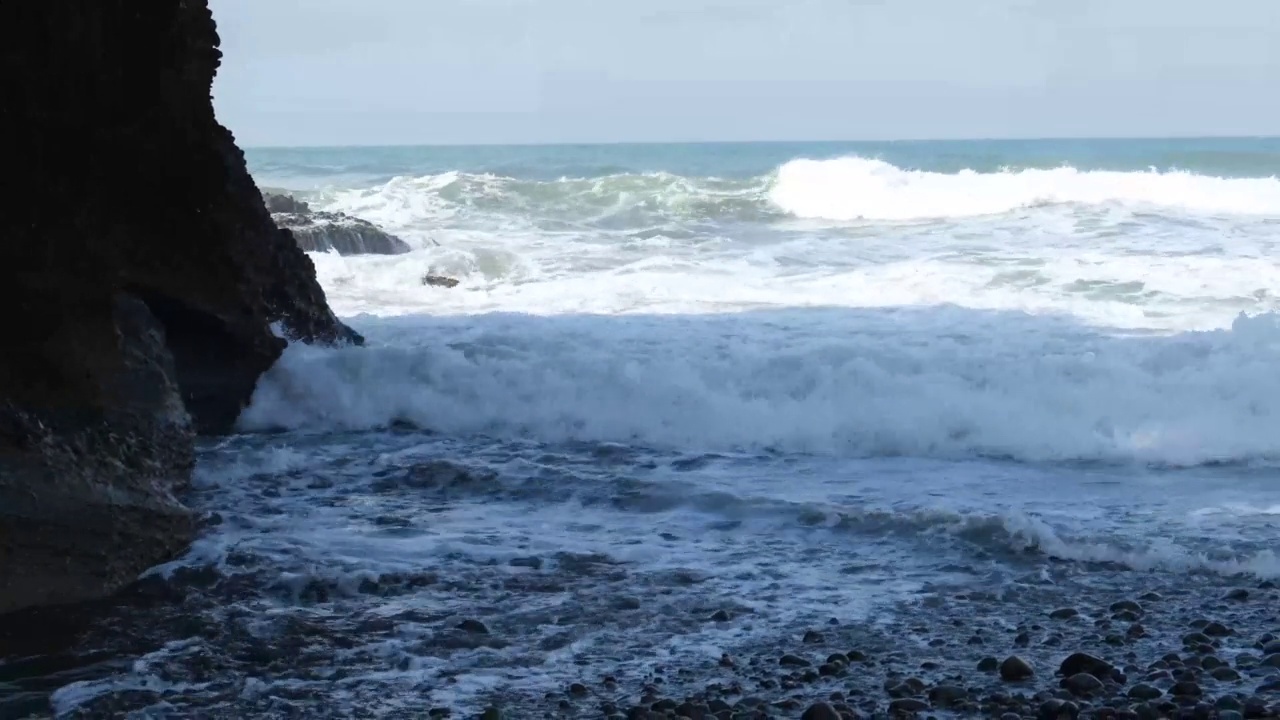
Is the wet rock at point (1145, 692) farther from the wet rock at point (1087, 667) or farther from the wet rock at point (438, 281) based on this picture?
the wet rock at point (438, 281)

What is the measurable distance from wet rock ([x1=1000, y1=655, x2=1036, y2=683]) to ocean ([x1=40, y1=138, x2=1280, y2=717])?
0.30 m

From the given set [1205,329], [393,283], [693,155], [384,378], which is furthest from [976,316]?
[693,155]

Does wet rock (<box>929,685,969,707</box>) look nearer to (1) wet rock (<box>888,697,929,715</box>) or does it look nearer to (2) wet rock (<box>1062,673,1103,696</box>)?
(1) wet rock (<box>888,697,929,715</box>)

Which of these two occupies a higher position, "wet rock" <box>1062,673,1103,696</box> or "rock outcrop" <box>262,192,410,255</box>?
"rock outcrop" <box>262,192,410,255</box>

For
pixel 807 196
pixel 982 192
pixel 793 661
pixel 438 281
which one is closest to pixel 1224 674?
Answer: pixel 793 661

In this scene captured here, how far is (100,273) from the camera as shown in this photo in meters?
5.41

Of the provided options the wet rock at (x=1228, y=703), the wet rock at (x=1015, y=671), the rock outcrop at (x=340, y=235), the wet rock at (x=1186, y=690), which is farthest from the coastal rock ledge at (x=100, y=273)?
the rock outcrop at (x=340, y=235)

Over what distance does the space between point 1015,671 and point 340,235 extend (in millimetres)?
14253

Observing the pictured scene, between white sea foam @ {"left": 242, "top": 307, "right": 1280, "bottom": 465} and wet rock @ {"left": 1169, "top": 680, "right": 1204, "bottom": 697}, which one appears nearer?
wet rock @ {"left": 1169, "top": 680, "right": 1204, "bottom": 697}

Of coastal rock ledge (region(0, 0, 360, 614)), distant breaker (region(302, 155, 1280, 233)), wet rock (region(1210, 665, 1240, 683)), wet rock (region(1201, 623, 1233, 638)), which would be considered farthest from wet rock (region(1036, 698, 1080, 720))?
distant breaker (region(302, 155, 1280, 233))

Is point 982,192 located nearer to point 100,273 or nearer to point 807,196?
point 807,196

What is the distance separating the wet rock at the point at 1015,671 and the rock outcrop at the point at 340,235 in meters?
13.8

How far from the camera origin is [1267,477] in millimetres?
6781

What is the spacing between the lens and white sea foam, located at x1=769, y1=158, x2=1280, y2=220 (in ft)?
69.8
